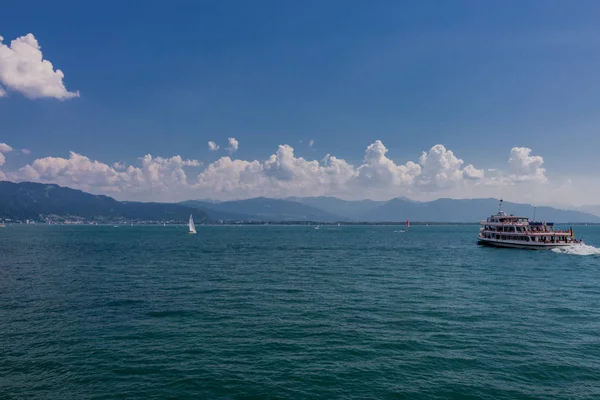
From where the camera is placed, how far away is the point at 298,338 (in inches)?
1339

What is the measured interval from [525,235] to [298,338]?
402ft

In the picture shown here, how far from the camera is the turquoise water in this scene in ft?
81.6

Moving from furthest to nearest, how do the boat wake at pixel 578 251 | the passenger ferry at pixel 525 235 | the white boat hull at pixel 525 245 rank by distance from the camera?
the passenger ferry at pixel 525 235 → the white boat hull at pixel 525 245 → the boat wake at pixel 578 251

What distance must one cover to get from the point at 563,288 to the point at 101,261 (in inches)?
4008

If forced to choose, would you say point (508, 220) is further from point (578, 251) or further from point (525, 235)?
point (578, 251)

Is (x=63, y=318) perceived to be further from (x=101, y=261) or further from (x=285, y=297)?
(x=101, y=261)

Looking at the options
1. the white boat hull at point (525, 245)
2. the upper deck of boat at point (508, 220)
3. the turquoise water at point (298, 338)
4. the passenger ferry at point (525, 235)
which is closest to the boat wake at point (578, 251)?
the white boat hull at point (525, 245)

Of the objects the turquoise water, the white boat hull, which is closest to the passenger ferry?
the white boat hull

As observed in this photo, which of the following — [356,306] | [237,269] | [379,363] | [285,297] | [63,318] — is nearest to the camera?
[379,363]

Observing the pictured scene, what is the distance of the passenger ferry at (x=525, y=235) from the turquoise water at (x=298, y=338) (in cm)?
6548

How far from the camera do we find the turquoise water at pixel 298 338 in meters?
24.9

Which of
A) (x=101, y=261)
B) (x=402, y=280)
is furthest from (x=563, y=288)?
(x=101, y=261)

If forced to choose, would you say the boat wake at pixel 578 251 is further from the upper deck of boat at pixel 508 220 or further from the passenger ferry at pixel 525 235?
the upper deck of boat at pixel 508 220

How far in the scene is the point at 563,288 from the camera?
59.0 metres
